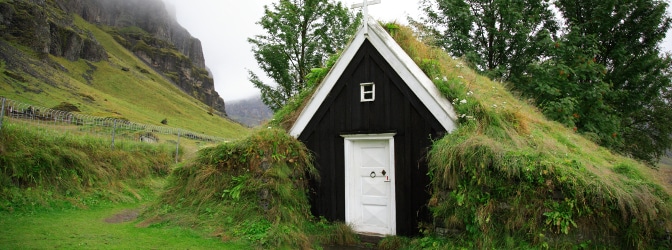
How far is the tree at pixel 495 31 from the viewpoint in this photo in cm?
1703

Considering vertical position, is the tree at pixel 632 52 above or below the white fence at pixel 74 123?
above

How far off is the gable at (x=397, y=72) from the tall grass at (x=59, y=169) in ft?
22.3

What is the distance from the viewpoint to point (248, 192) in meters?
8.89

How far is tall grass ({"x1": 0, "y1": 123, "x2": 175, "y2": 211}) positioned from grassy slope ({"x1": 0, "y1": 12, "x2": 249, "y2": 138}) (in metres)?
40.5

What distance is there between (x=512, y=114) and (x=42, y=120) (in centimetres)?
1371

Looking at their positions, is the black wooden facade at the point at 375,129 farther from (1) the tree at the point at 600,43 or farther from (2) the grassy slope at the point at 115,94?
(2) the grassy slope at the point at 115,94

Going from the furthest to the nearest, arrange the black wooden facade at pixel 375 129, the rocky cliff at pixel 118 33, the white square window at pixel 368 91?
1. the rocky cliff at pixel 118 33
2. the white square window at pixel 368 91
3. the black wooden facade at pixel 375 129

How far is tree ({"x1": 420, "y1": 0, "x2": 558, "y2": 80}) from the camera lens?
55.9 ft

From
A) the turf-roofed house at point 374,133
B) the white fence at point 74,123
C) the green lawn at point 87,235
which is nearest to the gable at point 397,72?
the turf-roofed house at point 374,133

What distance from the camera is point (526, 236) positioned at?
20.9 feet

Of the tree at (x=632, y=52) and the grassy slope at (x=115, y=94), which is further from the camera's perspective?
the grassy slope at (x=115, y=94)

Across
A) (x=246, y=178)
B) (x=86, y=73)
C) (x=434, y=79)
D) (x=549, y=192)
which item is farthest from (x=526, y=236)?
(x=86, y=73)

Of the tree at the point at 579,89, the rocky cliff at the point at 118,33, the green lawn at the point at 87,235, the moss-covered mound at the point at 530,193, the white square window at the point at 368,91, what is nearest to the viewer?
the moss-covered mound at the point at 530,193

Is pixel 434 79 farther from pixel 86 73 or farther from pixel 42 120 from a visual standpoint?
pixel 86 73
